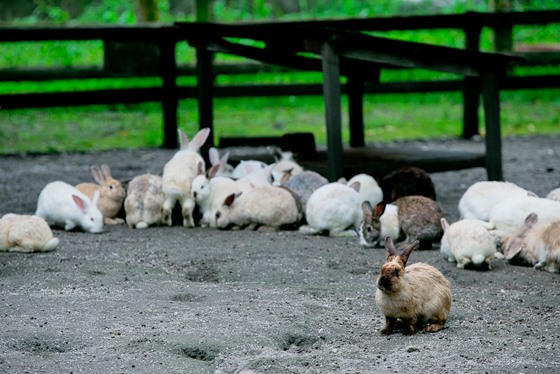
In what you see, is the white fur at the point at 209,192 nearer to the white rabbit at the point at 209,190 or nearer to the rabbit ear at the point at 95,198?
the white rabbit at the point at 209,190

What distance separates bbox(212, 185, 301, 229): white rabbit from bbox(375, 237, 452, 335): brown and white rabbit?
270cm

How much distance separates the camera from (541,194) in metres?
8.91

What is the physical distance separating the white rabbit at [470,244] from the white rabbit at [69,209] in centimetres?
270

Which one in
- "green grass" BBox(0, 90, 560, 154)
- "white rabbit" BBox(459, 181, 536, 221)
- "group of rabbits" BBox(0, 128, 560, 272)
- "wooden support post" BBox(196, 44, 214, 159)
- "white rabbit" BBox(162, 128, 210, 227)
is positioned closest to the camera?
"group of rabbits" BBox(0, 128, 560, 272)

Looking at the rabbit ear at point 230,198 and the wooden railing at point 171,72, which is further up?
the wooden railing at point 171,72

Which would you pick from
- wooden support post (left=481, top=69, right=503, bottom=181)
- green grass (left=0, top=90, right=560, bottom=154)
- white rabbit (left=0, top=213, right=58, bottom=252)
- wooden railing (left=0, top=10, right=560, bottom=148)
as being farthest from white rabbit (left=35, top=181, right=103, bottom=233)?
green grass (left=0, top=90, right=560, bottom=154)

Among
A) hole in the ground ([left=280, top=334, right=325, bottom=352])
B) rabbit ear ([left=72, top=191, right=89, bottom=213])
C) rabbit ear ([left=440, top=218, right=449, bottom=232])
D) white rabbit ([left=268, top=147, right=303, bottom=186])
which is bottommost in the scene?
hole in the ground ([left=280, top=334, right=325, bottom=352])

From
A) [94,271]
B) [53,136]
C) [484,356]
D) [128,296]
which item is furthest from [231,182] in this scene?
[53,136]

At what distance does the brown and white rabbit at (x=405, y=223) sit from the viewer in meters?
6.88

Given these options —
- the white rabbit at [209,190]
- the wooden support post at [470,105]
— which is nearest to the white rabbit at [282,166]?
the white rabbit at [209,190]

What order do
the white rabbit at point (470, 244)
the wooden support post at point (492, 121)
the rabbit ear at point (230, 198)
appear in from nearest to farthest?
1. the white rabbit at point (470, 244)
2. the rabbit ear at point (230, 198)
3. the wooden support post at point (492, 121)

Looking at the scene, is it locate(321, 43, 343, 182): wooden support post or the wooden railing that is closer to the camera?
locate(321, 43, 343, 182): wooden support post

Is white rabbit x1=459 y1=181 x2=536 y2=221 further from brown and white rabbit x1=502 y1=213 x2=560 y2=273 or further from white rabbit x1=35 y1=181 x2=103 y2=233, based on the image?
white rabbit x1=35 y1=181 x2=103 y2=233

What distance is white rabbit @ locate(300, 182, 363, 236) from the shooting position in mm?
7332
